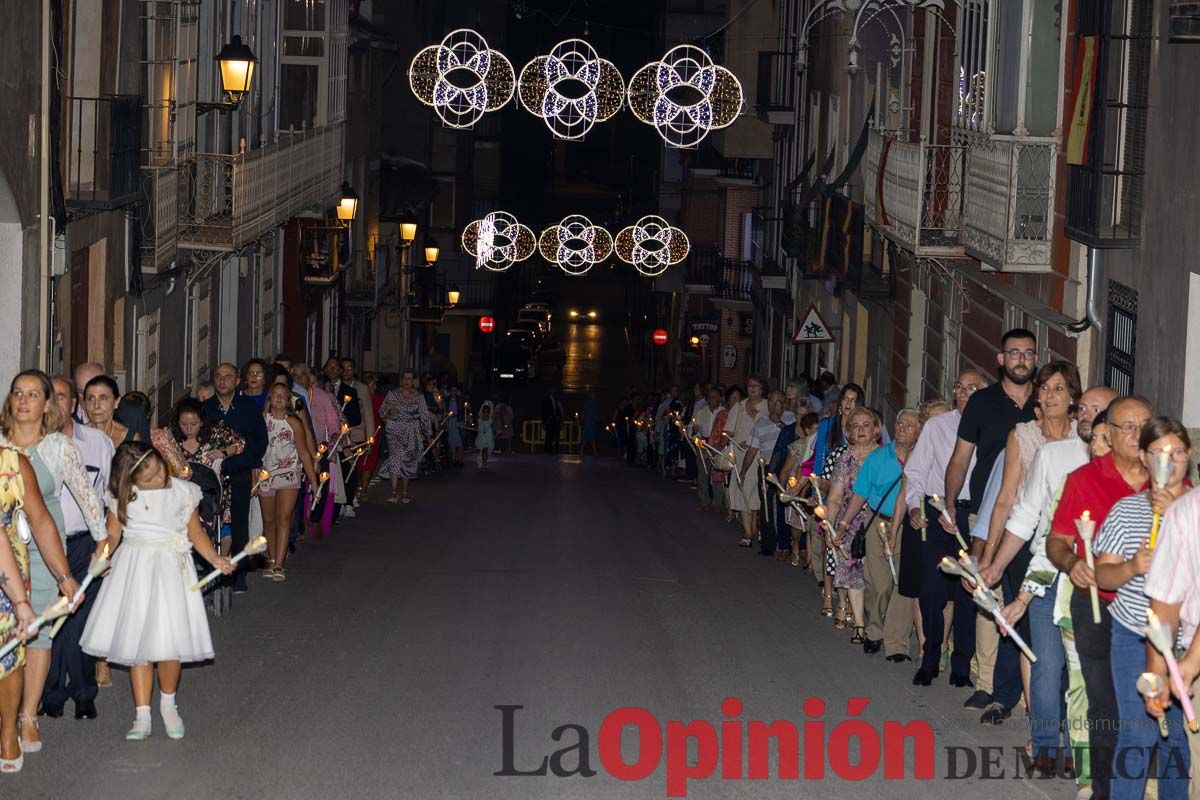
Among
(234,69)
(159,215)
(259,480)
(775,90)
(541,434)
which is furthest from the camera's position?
(541,434)

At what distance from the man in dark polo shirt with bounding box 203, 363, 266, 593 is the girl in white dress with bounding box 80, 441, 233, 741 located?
15.1 ft

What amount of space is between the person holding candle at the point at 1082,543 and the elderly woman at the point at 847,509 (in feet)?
15.3

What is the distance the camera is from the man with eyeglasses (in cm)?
1123

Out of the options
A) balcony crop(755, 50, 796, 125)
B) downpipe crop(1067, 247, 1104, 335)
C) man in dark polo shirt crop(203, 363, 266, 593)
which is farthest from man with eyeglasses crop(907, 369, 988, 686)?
balcony crop(755, 50, 796, 125)

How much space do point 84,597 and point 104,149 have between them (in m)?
9.62

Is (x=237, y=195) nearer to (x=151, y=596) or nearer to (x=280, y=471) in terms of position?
(x=280, y=471)

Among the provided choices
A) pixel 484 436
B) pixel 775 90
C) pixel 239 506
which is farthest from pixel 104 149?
pixel 775 90

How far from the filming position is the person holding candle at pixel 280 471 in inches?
598

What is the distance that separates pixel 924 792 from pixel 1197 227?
17.2ft

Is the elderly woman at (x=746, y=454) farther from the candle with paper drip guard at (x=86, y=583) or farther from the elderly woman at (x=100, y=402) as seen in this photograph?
the candle with paper drip guard at (x=86, y=583)

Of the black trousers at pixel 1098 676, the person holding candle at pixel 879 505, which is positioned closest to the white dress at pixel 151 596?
the black trousers at pixel 1098 676

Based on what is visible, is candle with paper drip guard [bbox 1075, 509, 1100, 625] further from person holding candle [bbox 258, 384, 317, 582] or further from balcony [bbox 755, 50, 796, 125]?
balcony [bbox 755, 50, 796, 125]

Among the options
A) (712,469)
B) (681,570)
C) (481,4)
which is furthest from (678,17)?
(681,570)

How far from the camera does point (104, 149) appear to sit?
1830 cm
